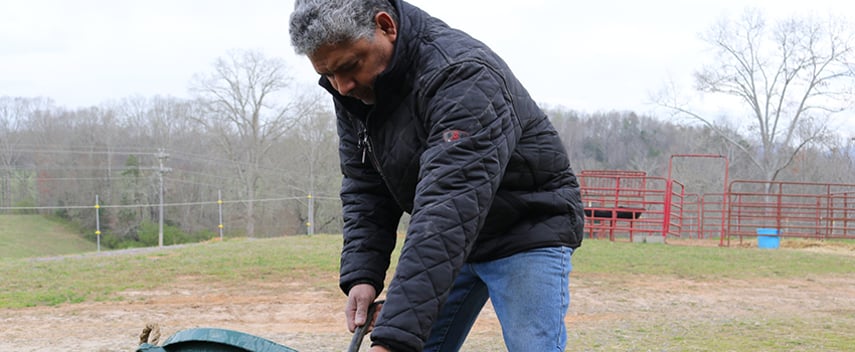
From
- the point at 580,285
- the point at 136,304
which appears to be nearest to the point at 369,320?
the point at 136,304

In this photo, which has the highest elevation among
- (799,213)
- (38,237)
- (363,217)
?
(363,217)

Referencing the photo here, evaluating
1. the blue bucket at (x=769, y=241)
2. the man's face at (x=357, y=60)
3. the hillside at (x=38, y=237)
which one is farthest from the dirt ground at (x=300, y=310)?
the hillside at (x=38, y=237)

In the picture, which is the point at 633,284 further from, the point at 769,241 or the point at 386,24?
the point at 769,241

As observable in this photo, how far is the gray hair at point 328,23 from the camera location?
5.95 feet

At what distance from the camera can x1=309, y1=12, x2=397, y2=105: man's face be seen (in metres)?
1.87

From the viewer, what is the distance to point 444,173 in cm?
177

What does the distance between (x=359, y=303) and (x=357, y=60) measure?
2.60 feet

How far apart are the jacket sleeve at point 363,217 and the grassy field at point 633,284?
160 inches

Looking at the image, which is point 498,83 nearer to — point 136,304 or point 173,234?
point 136,304

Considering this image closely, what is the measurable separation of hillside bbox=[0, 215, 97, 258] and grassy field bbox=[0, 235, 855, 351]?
32.1 meters

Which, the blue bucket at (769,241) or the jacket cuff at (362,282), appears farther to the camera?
the blue bucket at (769,241)

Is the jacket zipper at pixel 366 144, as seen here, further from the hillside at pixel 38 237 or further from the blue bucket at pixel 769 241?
the hillside at pixel 38 237

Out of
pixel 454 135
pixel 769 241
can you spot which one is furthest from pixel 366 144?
pixel 769 241

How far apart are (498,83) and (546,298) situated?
614 millimetres
